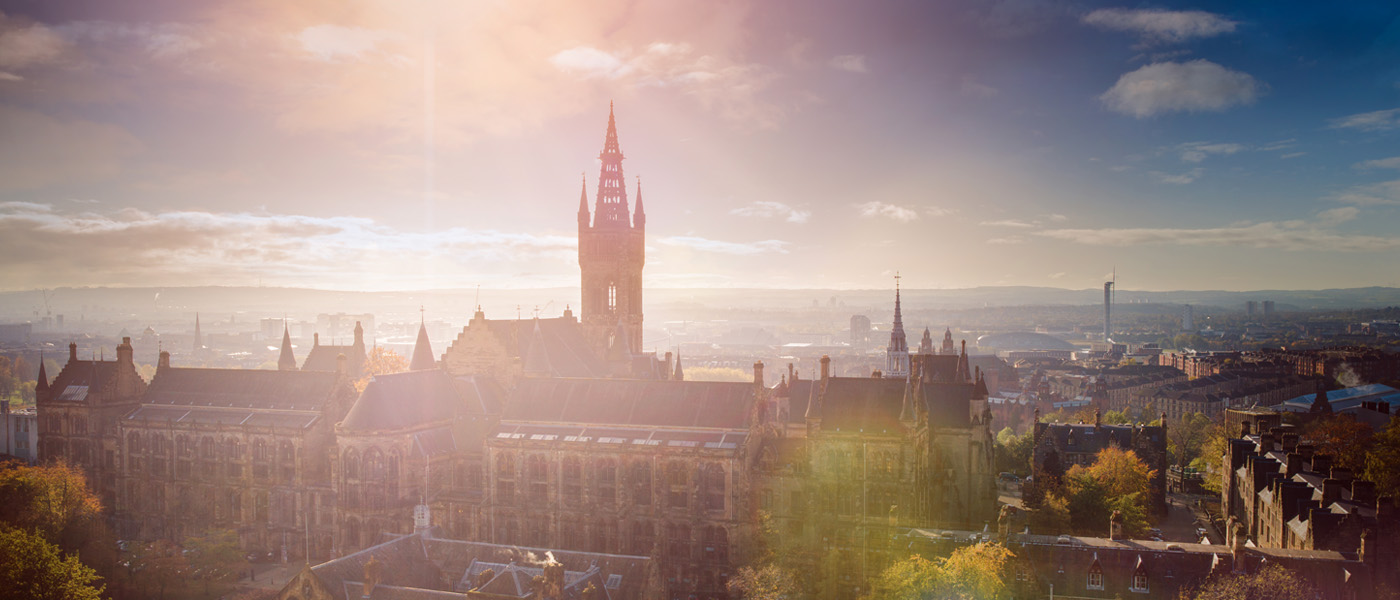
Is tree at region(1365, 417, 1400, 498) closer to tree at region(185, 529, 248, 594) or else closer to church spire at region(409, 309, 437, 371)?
church spire at region(409, 309, 437, 371)

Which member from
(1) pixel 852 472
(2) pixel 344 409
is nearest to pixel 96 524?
(2) pixel 344 409

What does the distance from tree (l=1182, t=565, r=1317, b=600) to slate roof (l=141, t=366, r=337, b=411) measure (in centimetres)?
6630

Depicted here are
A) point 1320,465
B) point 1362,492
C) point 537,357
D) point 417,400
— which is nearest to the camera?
point 1362,492

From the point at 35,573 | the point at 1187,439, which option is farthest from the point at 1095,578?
the point at 1187,439

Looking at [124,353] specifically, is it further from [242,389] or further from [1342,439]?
[1342,439]

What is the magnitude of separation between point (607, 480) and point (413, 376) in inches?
746

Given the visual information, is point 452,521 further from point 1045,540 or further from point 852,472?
point 1045,540

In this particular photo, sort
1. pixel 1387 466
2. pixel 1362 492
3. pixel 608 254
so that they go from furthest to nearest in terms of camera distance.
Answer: pixel 608 254, pixel 1387 466, pixel 1362 492

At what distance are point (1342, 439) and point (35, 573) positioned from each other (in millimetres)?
108356

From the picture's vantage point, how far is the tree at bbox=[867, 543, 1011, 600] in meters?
41.9

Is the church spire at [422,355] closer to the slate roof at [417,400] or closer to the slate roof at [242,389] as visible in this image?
the slate roof at [242,389]

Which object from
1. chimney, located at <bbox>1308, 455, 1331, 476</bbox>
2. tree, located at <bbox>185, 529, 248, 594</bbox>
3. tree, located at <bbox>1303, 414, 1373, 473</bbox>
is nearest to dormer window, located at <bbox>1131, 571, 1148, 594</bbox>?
chimney, located at <bbox>1308, 455, 1331, 476</bbox>

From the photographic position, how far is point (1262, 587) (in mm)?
43781

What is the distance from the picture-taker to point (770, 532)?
5988 centimetres
